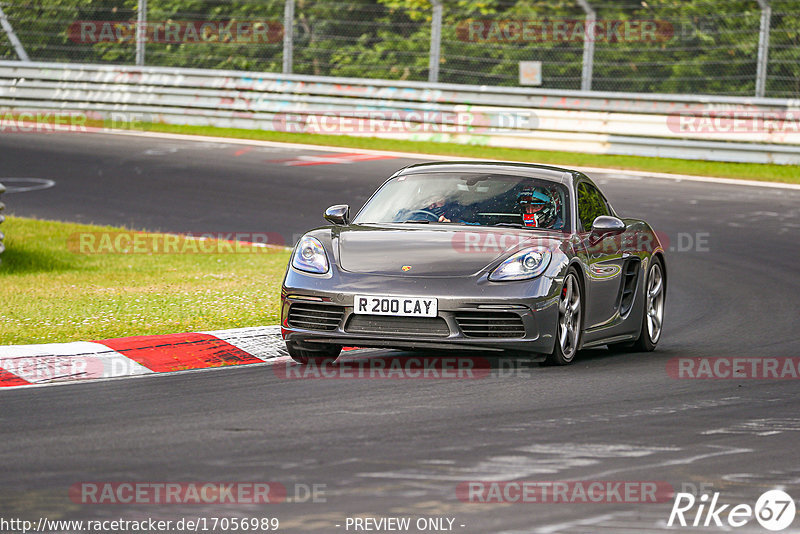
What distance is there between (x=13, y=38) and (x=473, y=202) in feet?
68.1

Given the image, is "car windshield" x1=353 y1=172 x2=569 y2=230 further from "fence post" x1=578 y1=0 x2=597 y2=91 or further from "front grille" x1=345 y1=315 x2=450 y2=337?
"fence post" x1=578 y1=0 x2=597 y2=91

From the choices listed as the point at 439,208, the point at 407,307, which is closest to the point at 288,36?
the point at 439,208

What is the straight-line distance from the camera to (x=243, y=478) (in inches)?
210

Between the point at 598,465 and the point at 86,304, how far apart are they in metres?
5.96

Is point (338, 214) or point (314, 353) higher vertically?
point (338, 214)

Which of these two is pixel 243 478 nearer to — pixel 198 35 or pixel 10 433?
pixel 10 433

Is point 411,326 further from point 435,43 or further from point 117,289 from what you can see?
point 435,43

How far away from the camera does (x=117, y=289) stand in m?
11.8

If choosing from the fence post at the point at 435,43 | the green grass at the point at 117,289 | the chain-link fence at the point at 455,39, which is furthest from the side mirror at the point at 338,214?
the fence post at the point at 435,43

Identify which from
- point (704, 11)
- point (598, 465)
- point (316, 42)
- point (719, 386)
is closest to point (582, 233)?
point (719, 386)

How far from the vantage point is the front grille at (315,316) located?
820 cm

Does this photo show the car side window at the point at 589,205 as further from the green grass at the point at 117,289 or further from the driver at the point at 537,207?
the green grass at the point at 117,289

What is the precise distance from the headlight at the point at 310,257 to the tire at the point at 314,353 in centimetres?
48

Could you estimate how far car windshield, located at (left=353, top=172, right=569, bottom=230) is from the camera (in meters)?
9.15
